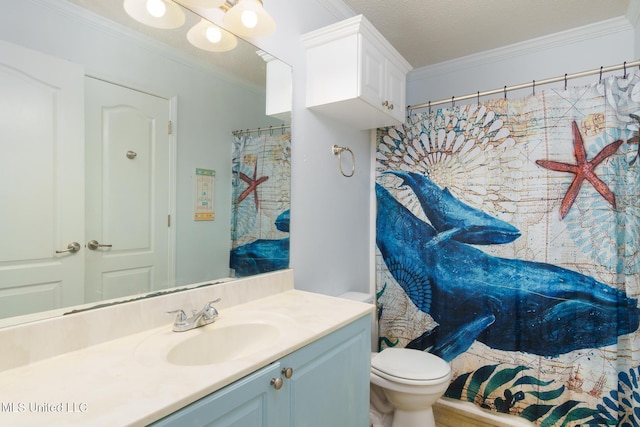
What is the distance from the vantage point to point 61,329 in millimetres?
903

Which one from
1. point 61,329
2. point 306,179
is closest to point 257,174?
point 306,179

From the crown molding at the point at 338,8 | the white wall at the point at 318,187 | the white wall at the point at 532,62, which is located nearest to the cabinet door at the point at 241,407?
the white wall at the point at 318,187

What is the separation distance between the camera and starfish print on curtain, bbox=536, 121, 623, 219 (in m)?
Answer: 1.66

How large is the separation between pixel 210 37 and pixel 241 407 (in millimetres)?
1320

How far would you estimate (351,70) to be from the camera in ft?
5.19

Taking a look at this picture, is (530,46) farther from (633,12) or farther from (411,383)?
(411,383)

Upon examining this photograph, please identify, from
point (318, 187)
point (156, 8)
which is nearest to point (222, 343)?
point (318, 187)

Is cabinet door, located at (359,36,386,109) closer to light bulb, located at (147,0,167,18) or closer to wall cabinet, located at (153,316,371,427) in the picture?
light bulb, located at (147,0,167,18)

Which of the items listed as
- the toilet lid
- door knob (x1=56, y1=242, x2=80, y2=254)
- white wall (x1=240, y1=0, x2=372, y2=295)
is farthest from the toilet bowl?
door knob (x1=56, y1=242, x2=80, y2=254)

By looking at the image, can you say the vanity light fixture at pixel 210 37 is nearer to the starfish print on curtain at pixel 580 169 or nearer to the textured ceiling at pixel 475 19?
the textured ceiling at pixel 475 19

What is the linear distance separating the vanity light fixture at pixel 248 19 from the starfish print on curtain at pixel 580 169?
1.63 m

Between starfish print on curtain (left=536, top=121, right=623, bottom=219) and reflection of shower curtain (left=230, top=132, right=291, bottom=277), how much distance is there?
1.47 m

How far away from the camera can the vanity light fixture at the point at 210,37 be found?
1265 millimetres

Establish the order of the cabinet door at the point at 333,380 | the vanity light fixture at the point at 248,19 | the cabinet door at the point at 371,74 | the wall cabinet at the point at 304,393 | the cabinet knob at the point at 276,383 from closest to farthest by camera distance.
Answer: the wall cabinet at the point at 304,393
the cabinet knob at the point at 276,383
the cabinet door at the point at 333,380
the vanity light fixture at the point at 248,19
the cabinet door at the point at 371,74
